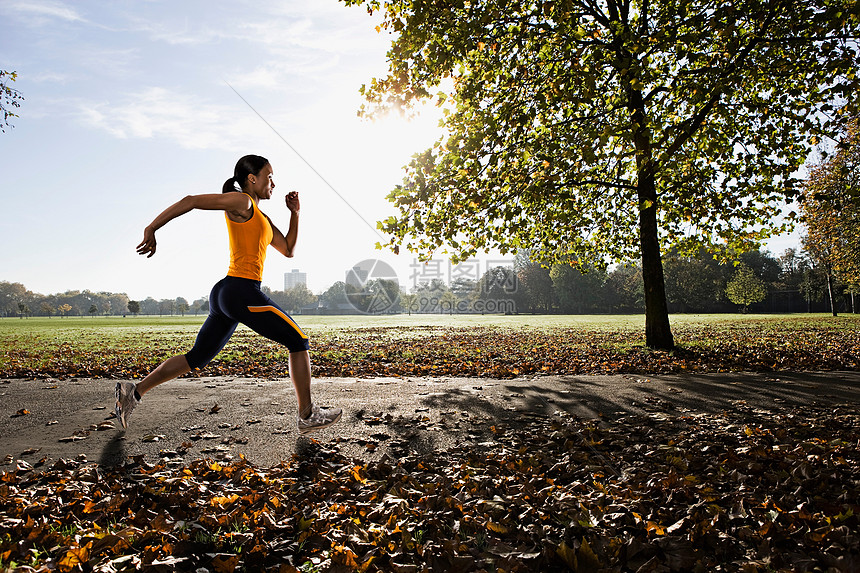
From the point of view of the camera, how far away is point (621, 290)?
268 ft

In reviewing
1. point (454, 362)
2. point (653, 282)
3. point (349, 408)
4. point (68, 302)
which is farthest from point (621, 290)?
point (68, 302)

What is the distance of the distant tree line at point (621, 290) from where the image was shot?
62078mm

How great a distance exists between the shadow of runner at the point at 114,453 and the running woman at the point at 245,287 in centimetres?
19

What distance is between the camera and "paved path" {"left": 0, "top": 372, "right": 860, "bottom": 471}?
4543mm

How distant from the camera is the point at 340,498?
11.2ft

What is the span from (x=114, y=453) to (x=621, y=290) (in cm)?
8555

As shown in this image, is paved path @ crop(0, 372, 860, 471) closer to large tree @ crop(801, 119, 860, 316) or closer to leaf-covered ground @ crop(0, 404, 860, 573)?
leaf-covered ground @ crop(0, 404, 860, 573)

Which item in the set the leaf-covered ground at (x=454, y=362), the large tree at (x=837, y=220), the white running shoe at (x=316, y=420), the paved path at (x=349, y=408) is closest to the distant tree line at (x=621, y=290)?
the large tree at (x=837, y=220)

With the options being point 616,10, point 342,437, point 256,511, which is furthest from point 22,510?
point 616,10

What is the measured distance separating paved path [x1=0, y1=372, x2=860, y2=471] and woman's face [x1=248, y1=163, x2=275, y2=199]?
8.02 feet

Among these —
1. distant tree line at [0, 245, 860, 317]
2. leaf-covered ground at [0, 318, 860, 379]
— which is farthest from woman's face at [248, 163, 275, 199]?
distant tree line at [0, 245, 860, 317]

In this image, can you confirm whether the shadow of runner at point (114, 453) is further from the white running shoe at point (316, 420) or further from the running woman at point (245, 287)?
the white running shoe at point (316, 420)

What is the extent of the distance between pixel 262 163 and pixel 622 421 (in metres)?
4.77

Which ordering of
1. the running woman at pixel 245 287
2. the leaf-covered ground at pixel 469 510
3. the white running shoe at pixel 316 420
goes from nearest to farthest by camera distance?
the leaf-covered ground at pixel 469 510
the running woman at pixel 245 287
the white running shoe at pixel 316 420
